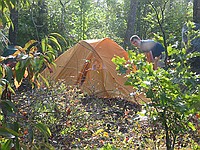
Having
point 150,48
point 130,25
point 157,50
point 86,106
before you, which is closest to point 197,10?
point 150,48

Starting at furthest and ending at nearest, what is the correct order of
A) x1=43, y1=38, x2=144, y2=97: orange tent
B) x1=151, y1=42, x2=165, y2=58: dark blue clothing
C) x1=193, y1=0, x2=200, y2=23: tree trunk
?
x1=43, y1=38, x2=144, y2=97: orange tent, x1=193, y1=0, x2=200, y2=23: tree trunk, x1=151, y1=42, x2=165, y2=58: dark blue clothing

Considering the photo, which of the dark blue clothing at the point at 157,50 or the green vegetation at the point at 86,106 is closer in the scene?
the green vegetation at the point at 86,106

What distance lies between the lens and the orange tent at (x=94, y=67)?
8.09 meters

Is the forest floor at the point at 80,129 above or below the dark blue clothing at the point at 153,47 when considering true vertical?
below

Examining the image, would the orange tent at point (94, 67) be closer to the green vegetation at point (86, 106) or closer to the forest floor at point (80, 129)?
the green vegetation at point (86, 106)

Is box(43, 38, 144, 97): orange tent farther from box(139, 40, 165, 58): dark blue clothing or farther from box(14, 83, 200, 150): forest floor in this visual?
box(14, 83, 200, 150): forest floor

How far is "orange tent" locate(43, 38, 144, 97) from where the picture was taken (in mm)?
8086

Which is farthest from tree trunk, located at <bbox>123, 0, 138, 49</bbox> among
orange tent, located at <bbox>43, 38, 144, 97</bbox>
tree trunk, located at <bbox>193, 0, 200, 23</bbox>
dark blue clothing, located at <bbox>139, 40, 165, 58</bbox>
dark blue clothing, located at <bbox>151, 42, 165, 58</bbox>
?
dark blue clothing, located at <bbox>151, 42, 165, 58</bbox>

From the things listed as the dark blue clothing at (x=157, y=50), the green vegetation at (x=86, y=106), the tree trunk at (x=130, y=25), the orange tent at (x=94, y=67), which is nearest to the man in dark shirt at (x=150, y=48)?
the dark blue clothing at (x=157, y=50)

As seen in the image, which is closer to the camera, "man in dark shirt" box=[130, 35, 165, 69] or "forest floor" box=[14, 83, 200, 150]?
"forest floor" box=[14, 83, 200, 150]

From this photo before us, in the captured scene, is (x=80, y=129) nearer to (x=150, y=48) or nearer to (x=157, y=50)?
(x=157, y=50)

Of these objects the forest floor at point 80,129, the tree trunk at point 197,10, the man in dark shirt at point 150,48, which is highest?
the tree trunk at point 197,10

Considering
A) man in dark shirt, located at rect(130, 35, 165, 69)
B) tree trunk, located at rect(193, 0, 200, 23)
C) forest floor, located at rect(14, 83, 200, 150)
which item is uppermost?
tree trunk, located at rect(193, 0, 200, 23)

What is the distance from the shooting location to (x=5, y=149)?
157cm
